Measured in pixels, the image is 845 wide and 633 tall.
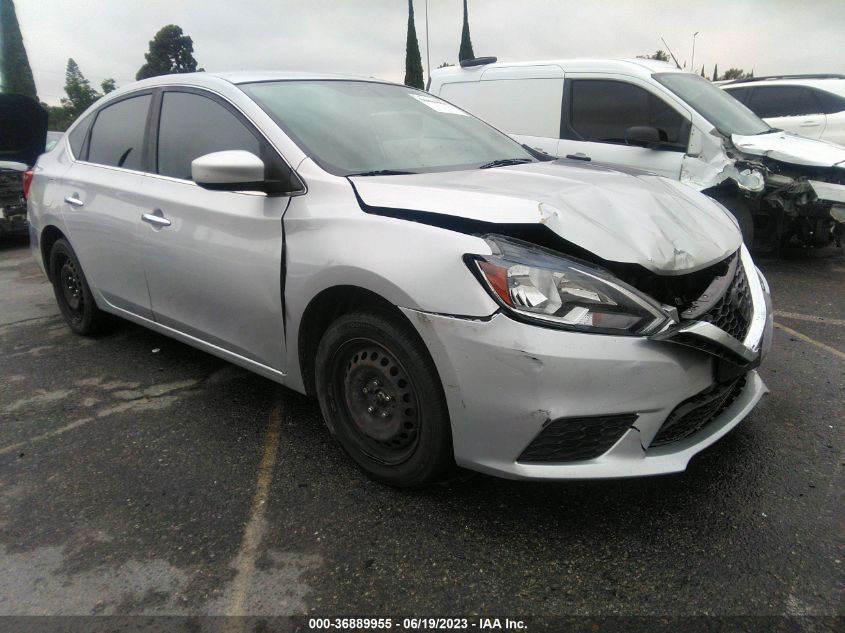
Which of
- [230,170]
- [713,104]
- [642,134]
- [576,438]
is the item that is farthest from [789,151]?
[230,170]

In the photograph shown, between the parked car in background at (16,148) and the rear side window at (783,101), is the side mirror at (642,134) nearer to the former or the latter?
the rear side window at (783,101)

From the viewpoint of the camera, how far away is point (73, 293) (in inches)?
181

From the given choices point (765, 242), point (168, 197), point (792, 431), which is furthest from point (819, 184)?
point (168, 197)

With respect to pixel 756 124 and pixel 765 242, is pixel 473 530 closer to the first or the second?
pixel 765 242

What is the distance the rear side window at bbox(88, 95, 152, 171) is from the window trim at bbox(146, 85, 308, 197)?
112 mm

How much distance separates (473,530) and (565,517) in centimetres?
35

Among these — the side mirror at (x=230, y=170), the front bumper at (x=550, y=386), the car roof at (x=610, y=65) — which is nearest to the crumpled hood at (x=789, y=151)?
the car roof at (x=610, y=65)

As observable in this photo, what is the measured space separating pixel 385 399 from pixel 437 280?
0.56m

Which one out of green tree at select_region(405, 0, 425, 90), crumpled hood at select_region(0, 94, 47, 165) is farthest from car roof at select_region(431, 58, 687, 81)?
green tree at select_region(405, 0, 425, 90)

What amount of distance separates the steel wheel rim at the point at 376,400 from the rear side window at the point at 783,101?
9007 mm

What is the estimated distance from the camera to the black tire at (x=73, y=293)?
171 inches

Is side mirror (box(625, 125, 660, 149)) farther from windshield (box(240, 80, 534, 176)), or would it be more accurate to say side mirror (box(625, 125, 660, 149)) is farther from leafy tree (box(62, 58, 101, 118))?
leafy tree (box(62, 58, 101, 118))

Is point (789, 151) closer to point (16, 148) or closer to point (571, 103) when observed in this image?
point (571, 103)

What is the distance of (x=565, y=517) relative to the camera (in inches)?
95.6
